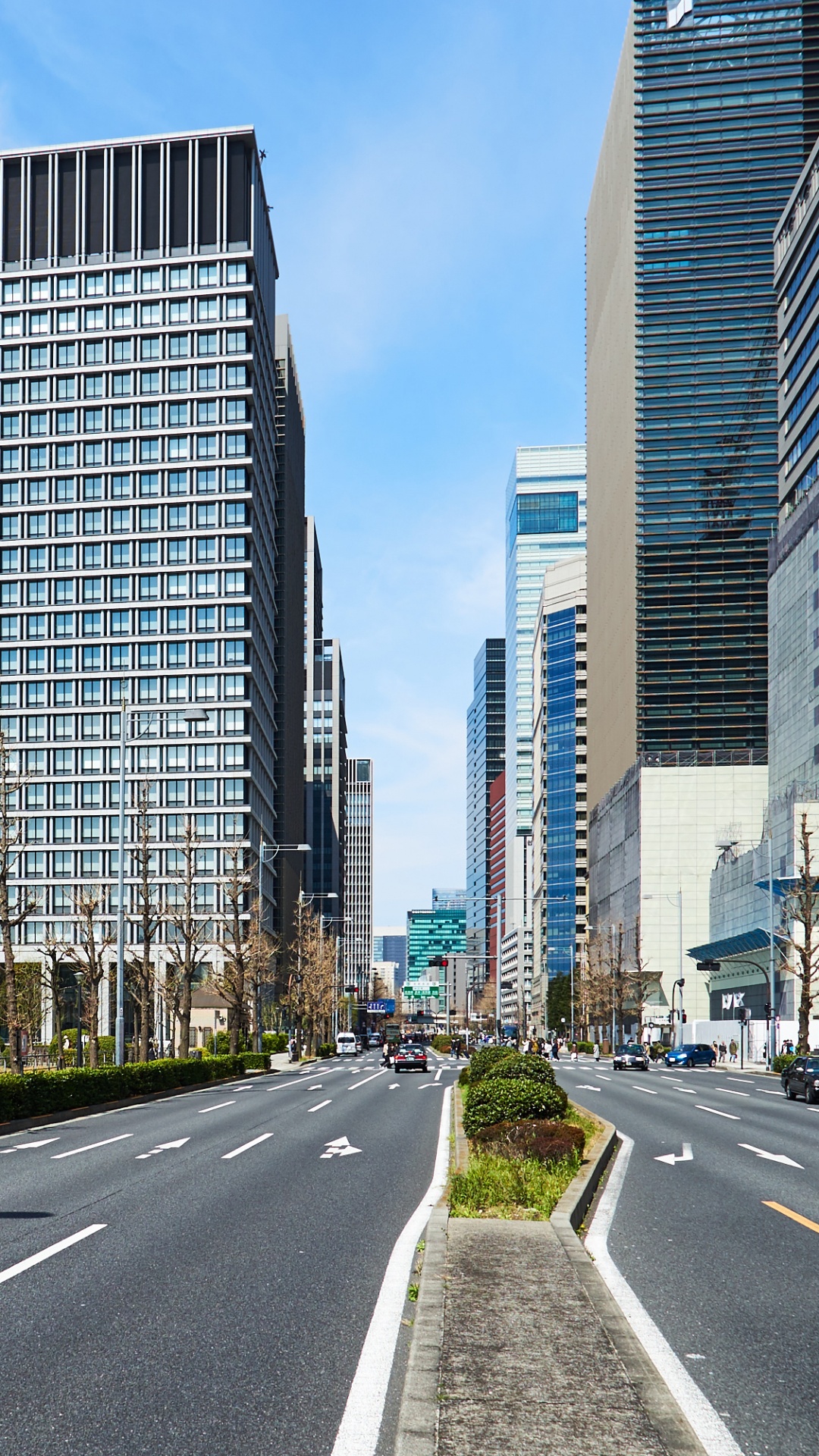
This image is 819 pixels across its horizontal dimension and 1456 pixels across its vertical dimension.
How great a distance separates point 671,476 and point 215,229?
162 ft

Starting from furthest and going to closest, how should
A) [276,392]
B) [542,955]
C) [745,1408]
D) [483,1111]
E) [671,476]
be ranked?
[542,955] → [276,392] → [671,476] → [483,1111] → [745,1408]

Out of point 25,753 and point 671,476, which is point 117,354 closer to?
point 25,753

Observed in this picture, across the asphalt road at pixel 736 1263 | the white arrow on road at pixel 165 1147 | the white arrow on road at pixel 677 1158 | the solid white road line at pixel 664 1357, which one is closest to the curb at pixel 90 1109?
the white arrow on road at pixel 165 1147

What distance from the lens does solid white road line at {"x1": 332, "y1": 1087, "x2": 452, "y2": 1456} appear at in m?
6.12

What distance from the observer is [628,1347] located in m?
7.22

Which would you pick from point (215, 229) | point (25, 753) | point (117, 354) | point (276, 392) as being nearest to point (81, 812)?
point (25, 753)

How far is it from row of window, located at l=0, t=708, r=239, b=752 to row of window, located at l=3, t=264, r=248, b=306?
37813 mm

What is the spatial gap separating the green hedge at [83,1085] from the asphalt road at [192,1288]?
5030 millimetres

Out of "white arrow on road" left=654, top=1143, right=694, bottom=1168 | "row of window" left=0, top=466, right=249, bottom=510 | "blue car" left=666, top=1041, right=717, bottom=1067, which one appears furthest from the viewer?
"row of window" left=0, top=466, right=249, bottom=510

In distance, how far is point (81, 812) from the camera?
112250 millimetres

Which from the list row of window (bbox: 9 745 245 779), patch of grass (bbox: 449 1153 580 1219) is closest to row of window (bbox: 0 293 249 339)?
row of window (bbox: 9 745 245 779)

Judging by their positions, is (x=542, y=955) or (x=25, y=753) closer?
(x=25, y=753)

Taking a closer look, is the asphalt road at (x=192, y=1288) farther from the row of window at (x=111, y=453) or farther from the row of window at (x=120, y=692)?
the row of window at (x=111, y=453)

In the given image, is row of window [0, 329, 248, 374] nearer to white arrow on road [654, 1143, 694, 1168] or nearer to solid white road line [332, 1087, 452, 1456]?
white arrow on road [654, 1143, 694, 1168]
